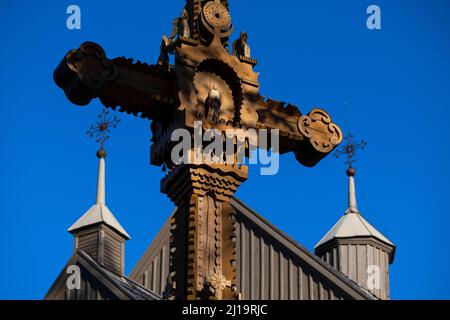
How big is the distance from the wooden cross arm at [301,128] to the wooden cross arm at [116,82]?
2.71ft

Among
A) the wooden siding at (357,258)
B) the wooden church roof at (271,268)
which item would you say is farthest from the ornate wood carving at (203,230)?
the wooden siding at (357,258)

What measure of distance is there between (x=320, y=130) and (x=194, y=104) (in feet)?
4.76

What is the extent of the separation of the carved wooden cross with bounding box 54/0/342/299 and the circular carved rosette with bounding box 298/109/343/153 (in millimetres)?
180

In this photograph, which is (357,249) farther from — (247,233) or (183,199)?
(183,199)

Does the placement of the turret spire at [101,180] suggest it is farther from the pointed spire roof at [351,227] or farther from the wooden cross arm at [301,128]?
the wooden cross arm at [301,128]

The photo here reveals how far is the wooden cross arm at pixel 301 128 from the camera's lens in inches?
445

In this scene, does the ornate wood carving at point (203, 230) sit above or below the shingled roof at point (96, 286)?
below

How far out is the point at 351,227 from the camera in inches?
1134

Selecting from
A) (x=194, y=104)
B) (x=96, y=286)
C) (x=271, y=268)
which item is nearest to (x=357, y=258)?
(x=271, y=268)

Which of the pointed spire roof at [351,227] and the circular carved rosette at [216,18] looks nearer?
the circular carved rosette at [216,18]

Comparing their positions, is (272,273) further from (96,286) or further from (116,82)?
(116,82)

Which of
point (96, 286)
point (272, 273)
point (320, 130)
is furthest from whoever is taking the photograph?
point (272, 273)

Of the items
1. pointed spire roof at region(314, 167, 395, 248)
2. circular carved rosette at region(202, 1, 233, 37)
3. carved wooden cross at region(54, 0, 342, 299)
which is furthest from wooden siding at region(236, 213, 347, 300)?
circular carved rosette at region(202, 1, 233, 37)

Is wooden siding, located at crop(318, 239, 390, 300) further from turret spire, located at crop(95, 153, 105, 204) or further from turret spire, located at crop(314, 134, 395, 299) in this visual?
turret spire, located at crop(95, 153, 105, 204)
